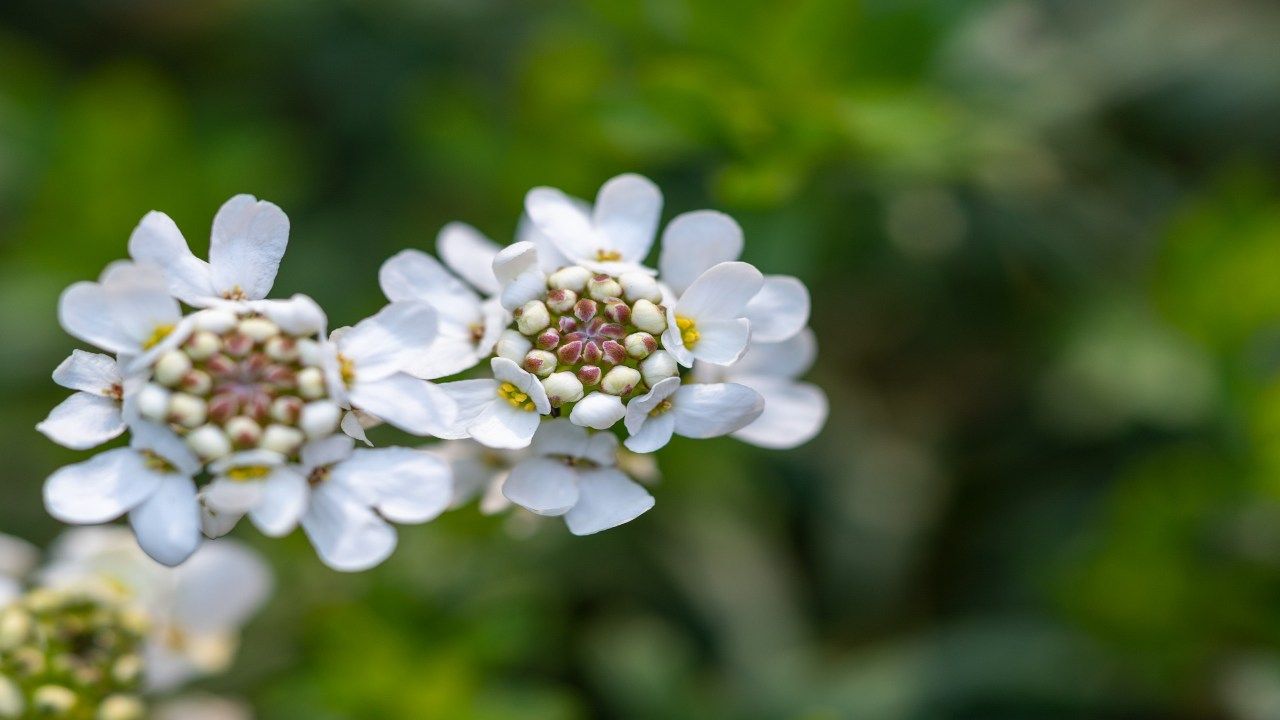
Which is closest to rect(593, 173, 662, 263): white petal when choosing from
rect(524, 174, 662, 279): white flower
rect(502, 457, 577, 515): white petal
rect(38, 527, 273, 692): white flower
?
rect(524, 174, 662, 279): white flower

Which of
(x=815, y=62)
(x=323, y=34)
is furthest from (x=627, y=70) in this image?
(x=323, y=34)

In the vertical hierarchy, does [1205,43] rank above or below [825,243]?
above

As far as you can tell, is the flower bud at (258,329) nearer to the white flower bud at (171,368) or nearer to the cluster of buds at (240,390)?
the cluster of buds at (240,390)

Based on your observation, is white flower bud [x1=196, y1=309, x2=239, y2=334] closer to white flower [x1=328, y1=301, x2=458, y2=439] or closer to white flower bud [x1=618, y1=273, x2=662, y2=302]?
white flower [x1=328, y1=301, x2=458, y2=439]

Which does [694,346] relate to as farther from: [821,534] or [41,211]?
[41,211]

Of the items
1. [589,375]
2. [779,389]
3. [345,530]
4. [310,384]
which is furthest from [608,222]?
[345,530]

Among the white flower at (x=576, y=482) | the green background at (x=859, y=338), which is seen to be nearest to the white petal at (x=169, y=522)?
the white flower at (x=576, y=482)
